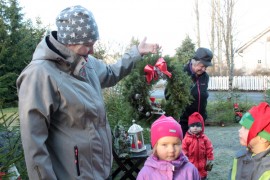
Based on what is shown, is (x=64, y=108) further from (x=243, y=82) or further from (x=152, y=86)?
(x=243, y=82)

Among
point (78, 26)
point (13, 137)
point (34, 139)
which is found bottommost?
point (13, 137)

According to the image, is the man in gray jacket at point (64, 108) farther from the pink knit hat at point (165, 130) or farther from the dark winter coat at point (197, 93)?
the dark winter coat at point (197, 93)

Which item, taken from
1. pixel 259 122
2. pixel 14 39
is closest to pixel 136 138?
pixel 259 122

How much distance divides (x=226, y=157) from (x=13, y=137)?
488cm

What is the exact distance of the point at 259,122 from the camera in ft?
7.13

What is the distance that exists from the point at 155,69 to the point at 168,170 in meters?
1.43

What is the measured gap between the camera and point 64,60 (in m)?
2.02

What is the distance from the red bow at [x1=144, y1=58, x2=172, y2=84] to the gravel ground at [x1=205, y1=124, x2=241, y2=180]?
2785 mm

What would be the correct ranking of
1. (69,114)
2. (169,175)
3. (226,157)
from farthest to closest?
(226,157) < (169,175) < (69,114)

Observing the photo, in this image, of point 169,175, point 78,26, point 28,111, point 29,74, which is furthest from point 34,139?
point 169,175

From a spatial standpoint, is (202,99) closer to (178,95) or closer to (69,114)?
(178,95)

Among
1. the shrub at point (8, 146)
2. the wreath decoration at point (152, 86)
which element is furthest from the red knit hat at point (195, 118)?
the shrub at point (8, 146)

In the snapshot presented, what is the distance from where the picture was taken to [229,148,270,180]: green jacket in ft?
7.00

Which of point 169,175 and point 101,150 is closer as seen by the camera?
point 101,150
